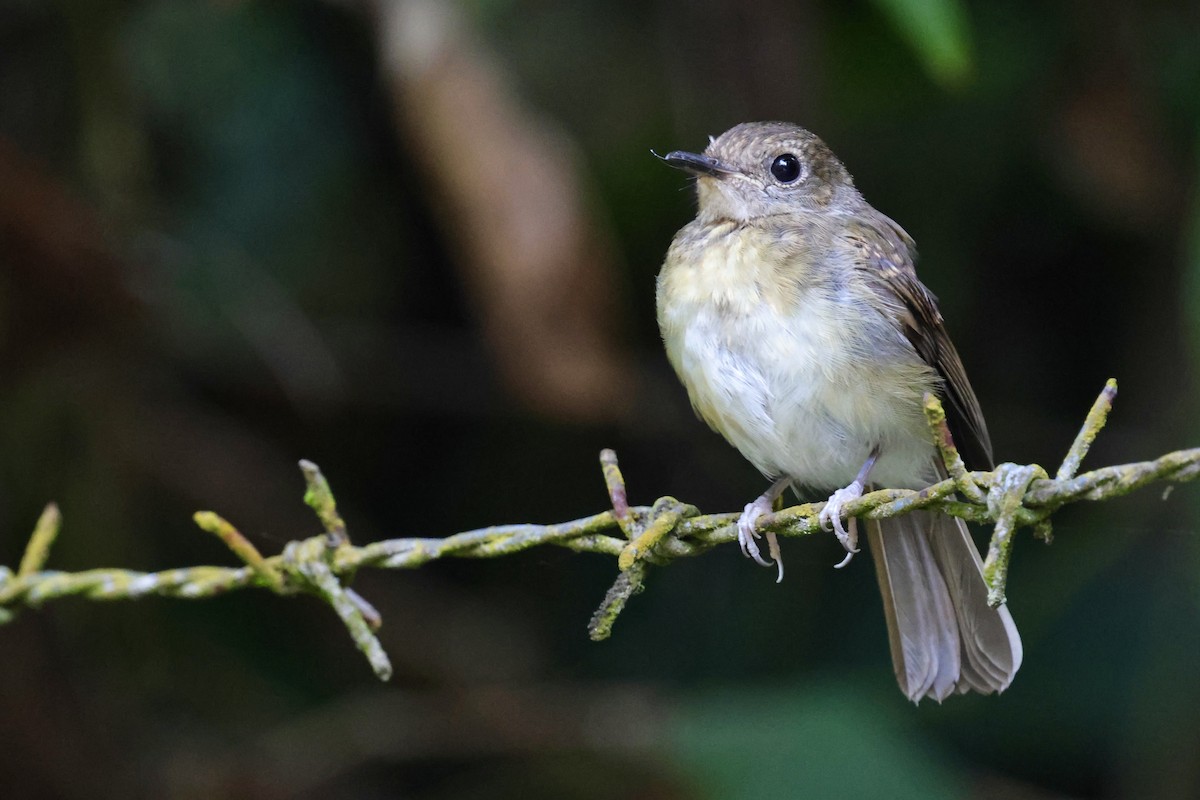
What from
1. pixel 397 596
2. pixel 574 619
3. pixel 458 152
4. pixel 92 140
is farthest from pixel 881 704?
pixel 92 140

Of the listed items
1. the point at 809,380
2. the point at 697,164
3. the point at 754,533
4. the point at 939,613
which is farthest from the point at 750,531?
the point at 697,164

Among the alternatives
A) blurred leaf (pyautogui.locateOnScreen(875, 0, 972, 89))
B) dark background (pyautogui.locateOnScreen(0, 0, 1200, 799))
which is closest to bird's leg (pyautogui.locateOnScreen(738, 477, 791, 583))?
dark background (pyautogui.locateOnScreen(0, 0, 1200, 799))

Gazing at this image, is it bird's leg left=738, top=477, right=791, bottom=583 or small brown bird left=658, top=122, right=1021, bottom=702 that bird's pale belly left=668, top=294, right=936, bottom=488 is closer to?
small brown bird left=658, top=122, right=1021, bottom=702

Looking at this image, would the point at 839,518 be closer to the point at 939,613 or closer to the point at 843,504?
the point at 843,504

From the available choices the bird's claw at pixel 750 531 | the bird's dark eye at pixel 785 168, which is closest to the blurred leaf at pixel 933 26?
the bird's dark eye at pixel 785 168

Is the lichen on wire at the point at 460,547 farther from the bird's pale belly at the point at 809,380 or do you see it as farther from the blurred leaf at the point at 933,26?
the blurred leaf at the point at 933,26
